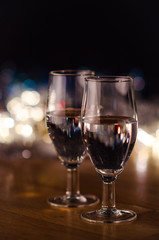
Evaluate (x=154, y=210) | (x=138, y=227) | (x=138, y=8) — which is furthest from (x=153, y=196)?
(x=138, y=8)

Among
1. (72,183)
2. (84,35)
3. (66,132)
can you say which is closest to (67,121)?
(66,132)

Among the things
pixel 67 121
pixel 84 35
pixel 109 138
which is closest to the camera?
pixel 109 138

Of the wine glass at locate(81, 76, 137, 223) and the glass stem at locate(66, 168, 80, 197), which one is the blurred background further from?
the wine glass at locate(81, 76, 137, 223)

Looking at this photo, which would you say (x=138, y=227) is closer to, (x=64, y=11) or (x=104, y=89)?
(x=104, y=89)

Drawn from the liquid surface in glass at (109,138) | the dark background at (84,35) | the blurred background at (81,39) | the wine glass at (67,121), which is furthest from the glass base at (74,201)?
the dark background at (84,35)

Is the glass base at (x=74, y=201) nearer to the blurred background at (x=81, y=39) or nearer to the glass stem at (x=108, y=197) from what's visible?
the glass stem at (x=108, y=197)

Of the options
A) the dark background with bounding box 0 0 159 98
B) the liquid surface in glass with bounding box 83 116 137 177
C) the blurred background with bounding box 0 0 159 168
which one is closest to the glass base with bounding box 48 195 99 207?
the liquid surface in glass with bounding box 83 116 137 177

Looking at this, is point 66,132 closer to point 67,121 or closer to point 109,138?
point 67,121
